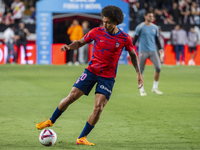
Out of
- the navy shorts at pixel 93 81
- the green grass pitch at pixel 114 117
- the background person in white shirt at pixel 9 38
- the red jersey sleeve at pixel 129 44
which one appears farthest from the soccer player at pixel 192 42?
the navy shorts at pixel 93 81

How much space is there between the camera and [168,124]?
7656 millimetres

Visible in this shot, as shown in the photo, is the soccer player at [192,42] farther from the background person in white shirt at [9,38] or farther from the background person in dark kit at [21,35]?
the background person in white shirt at [9,38]

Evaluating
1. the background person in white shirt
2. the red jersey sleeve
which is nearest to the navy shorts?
the red jersey sleeve

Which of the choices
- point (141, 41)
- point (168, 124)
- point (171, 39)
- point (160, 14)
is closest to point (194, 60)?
point (171, 39)

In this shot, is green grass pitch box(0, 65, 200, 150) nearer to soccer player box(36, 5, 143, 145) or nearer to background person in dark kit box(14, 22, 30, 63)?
soccer player box(36, 5, 143, 145)

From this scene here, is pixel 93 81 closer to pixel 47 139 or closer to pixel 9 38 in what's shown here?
pixel 47 139

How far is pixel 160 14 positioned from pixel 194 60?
4.67m

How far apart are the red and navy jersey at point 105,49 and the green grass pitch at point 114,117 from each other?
1.11 meters

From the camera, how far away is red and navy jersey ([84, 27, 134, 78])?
607cm

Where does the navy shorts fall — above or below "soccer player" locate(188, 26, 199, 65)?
above

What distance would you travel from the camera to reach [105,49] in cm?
609

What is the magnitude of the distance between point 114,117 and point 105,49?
259cm

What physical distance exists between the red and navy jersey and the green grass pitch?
111 centimetres

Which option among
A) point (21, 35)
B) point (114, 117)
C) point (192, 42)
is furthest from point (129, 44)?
point (192, 42)
